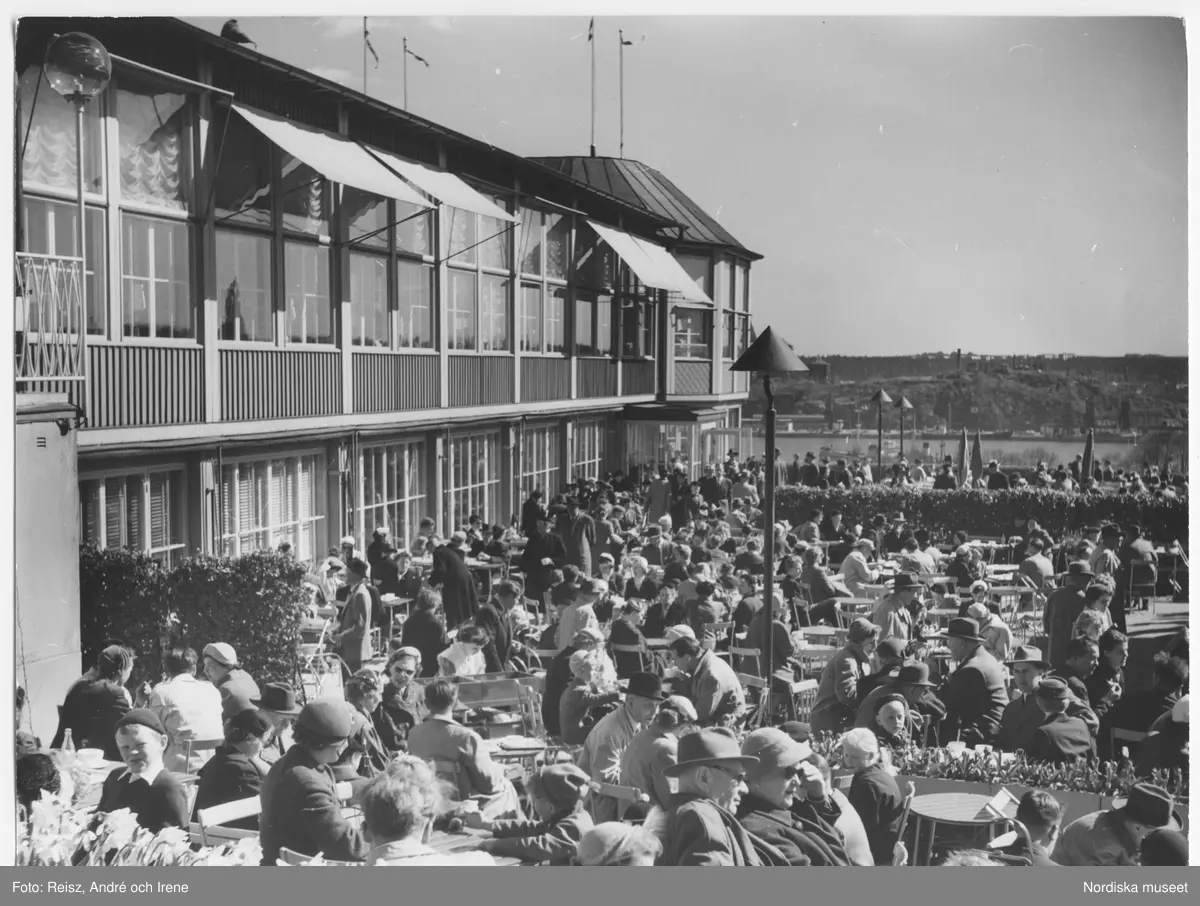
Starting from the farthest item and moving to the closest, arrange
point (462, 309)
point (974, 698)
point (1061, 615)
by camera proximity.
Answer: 1. point (462, 309)
2. point (1061, 615)
3. point (974, 698)

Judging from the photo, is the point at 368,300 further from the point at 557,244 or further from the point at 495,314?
the point at 557,244

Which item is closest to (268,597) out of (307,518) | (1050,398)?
(307,518)

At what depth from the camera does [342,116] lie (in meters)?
12.3

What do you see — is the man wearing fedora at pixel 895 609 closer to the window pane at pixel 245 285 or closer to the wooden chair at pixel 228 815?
the wooden chair at pixel 228 815

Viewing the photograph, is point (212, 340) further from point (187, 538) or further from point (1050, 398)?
point (1050, 398)

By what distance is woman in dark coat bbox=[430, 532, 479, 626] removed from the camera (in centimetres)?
1202

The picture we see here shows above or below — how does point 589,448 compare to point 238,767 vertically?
above

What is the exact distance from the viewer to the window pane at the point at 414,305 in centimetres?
1338

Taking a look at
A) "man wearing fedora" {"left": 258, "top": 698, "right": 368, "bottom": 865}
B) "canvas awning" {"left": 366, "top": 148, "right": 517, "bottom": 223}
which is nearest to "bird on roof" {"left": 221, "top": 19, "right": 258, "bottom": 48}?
"canvas awning" {"left": 366, "top": 148, "right": 517, "bottom": 223}

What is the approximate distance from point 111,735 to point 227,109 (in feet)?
17.7

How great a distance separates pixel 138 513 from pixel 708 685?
4.75 m

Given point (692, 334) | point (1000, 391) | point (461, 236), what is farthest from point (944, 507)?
point (461, 236)

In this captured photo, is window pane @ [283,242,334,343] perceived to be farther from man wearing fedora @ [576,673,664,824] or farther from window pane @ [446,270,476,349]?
man wearing fedora @ [576,673,664,824]

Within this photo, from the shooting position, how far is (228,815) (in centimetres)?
728
